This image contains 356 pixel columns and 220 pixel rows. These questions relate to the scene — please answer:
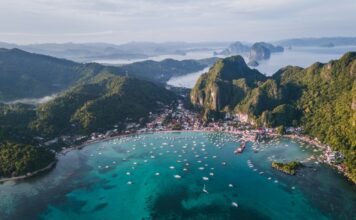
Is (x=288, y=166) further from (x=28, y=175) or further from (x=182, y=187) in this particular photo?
A: (x=28, y=175)

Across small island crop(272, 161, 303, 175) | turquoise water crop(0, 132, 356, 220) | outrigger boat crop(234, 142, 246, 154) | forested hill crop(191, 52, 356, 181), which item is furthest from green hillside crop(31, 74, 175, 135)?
small island crop(272, 161, 303, 175)

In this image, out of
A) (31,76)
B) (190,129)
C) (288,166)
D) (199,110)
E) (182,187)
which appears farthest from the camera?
(31,76)

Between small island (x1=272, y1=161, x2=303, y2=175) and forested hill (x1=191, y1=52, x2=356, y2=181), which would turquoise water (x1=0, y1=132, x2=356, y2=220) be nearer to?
small island (x1=272, y1=161, x2=303, y2=175)

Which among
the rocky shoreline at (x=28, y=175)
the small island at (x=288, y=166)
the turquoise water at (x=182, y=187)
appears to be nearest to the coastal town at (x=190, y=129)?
the turquoise water at (x=182, y=187)

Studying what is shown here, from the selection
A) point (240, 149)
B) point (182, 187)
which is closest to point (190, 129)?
point (240, 149)

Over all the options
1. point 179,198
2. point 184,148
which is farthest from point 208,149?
point 179,198

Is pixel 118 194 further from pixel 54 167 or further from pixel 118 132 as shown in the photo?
pixel 118 132
